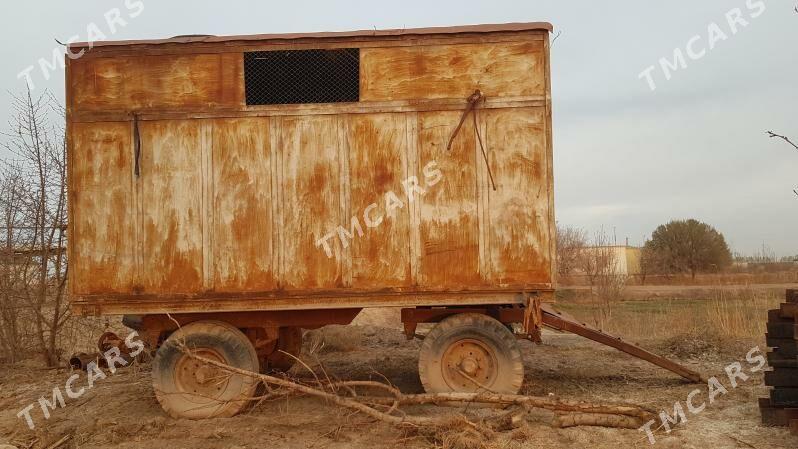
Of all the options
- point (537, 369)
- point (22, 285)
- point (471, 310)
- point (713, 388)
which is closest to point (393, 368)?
point (537, 369)

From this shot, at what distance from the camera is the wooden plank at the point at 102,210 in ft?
20.8

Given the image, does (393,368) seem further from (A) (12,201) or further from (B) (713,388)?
(A) (12,201)

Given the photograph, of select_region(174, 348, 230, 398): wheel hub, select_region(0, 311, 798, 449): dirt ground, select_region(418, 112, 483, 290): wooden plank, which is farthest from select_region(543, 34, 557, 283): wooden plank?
select_region(174, 348, 230, 398): wheel hub

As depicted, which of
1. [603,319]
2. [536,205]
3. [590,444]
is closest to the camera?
[590,444]

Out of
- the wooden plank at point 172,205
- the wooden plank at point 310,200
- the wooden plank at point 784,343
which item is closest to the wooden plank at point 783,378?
the wooden plank at point 784,343

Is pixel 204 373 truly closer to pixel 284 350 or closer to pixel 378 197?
pixel 284 350

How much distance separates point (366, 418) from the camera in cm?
590

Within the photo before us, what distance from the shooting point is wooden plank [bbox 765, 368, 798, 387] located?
5539 millimetres

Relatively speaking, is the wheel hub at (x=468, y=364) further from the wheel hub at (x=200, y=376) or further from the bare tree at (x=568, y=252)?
the bare tree at (x=568, y=252)

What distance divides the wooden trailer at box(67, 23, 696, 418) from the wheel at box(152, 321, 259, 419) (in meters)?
0.02

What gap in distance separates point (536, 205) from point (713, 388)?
3.02m

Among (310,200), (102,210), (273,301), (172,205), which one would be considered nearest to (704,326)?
(310,200)

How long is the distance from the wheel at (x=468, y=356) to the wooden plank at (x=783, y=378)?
7.61 feet

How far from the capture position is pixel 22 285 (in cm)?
947
